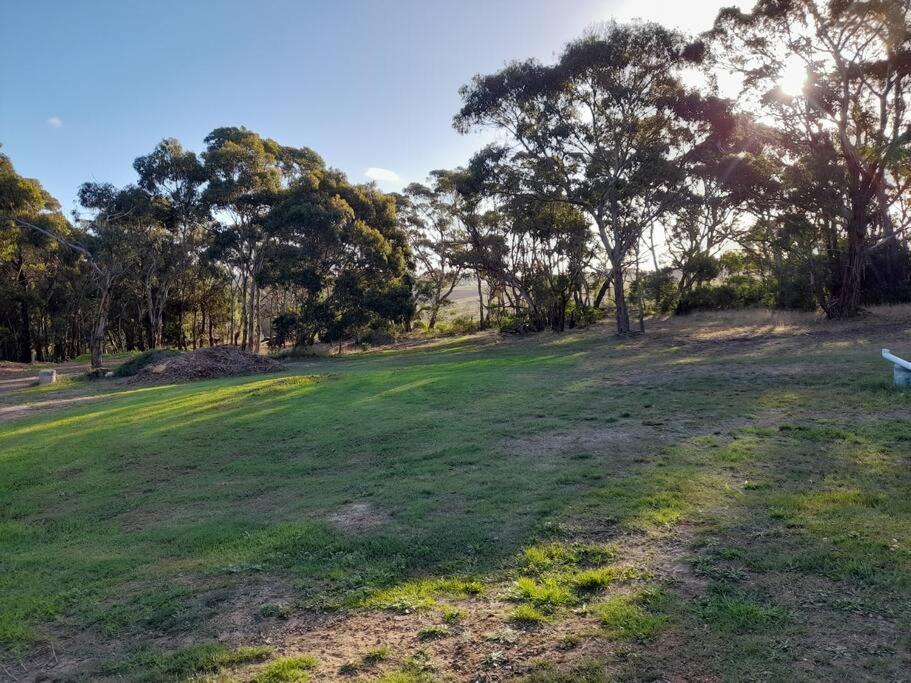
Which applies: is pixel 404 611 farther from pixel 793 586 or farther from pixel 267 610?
pixel 793 586

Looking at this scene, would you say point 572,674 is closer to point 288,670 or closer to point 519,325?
point 288,670

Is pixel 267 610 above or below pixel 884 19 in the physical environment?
below

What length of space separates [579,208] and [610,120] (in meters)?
6.71

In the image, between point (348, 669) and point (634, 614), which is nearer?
point (348, 669)

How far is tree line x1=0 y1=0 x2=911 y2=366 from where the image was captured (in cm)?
2481

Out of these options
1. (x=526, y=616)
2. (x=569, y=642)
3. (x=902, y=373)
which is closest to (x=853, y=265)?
(x=902, y=373)

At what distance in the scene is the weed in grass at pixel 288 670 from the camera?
3211mm

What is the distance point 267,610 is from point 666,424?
6747 mm

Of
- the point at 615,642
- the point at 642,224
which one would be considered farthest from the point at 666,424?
the point at 642,224

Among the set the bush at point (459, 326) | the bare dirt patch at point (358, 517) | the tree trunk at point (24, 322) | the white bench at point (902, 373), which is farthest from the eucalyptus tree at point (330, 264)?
the bare dirt patch at point (358, 517)

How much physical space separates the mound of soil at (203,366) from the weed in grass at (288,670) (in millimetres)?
20627

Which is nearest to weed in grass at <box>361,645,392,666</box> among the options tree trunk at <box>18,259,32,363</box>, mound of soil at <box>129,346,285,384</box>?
mound of soil at <box>129,346,285,384</box>

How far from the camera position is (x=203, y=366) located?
75.9 feet

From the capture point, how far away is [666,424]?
8.91 meters
